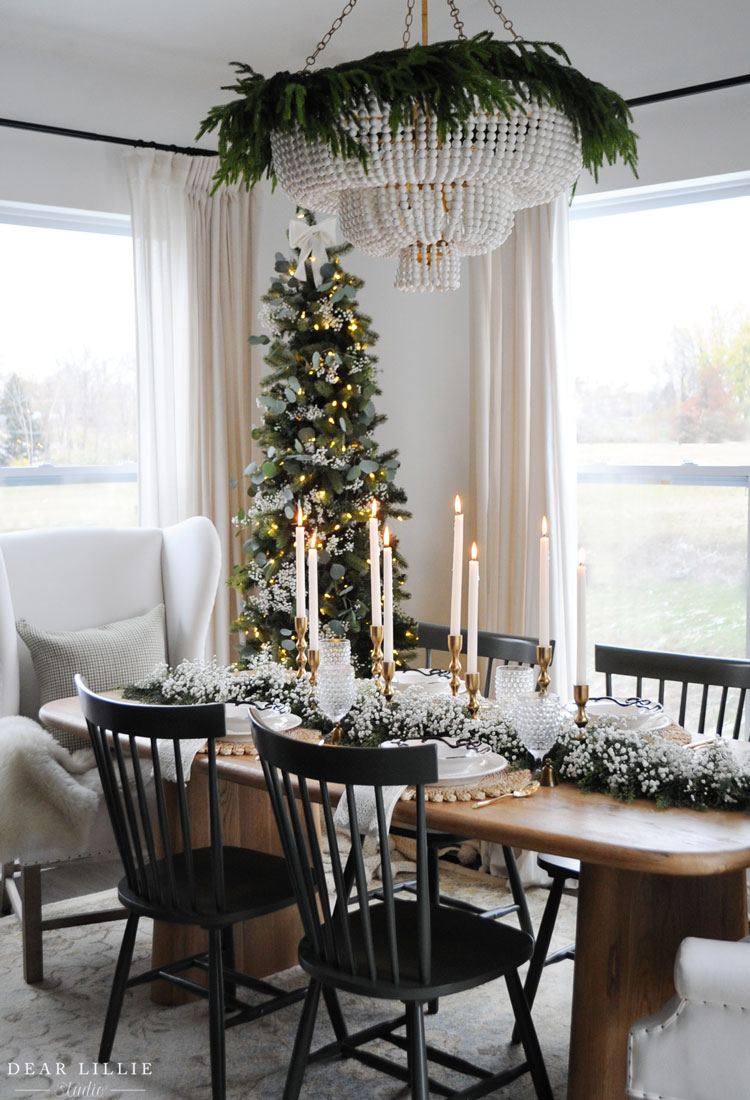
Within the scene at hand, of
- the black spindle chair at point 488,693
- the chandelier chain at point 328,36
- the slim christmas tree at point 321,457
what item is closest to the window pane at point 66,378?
the slim christmas tree at point 321,457

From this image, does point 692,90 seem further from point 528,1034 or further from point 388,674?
point 528,1034

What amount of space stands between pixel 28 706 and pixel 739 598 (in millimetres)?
2443

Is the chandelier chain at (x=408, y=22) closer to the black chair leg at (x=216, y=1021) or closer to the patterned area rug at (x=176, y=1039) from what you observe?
the black chair leg at (x=216, y=1021)

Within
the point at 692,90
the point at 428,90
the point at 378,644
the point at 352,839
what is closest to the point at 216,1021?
the point at 352,839

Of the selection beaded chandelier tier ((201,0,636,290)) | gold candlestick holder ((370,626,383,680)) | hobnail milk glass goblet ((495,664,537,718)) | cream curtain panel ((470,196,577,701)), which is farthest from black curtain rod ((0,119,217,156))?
hobnail milk glass goblet ((495,664,537,718))

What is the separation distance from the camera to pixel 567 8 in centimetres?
391

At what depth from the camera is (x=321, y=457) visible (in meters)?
3.96

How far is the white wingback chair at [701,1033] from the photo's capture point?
1.63 meters

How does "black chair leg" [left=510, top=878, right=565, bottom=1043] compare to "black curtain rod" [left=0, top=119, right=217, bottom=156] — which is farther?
"black curtain rod" [left=0, top=119, right=217, bottom=156]

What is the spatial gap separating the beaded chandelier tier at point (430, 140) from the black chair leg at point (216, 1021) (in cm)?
155

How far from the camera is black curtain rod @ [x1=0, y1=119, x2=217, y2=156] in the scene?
13.5 ft

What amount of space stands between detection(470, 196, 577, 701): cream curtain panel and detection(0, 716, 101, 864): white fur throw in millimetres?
1732

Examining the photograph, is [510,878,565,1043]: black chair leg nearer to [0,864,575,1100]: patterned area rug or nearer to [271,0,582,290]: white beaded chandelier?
[0,864,575,1100]: patterned area rug

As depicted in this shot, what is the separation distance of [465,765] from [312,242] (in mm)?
2428
